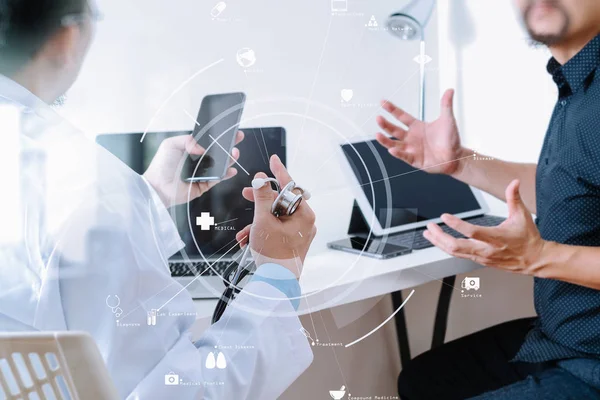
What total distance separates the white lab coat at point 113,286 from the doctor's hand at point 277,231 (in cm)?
7

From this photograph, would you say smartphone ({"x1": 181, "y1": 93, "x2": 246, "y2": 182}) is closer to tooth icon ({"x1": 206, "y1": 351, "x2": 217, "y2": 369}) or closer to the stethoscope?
the stethoscope

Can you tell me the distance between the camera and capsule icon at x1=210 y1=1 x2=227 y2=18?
1072 millimetres

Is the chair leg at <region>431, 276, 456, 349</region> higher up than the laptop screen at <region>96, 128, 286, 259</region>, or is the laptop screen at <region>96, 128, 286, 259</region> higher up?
the laptop screen at <region>96, 128, 286, 259</region>

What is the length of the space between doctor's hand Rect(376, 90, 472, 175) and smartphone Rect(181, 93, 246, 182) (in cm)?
27

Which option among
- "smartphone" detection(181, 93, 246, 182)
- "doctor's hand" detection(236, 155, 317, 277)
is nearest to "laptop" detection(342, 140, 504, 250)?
"doctor's hand" detection(236, 155, 317, 277)

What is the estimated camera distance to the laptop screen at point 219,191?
108 centimetres

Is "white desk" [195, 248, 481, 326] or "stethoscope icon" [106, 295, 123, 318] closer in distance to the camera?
"stethoscope icon" [106, 295, 123, 318]

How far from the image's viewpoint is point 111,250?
2.78 ft

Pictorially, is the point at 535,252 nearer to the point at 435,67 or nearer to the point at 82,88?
the point at 435,67

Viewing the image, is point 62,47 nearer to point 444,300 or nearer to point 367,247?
point 367,247

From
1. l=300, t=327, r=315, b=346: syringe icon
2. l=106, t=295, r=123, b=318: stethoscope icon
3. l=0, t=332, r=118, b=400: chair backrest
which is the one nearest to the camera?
l=0, t=332, r=118, b=400: chair backrest

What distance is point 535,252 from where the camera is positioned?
0.92 metres

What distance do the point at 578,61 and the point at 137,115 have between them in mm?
775

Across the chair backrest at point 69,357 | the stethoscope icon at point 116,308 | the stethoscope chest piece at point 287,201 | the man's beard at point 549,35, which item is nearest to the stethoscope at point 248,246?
the stethoscope chest piece at point 287,201
